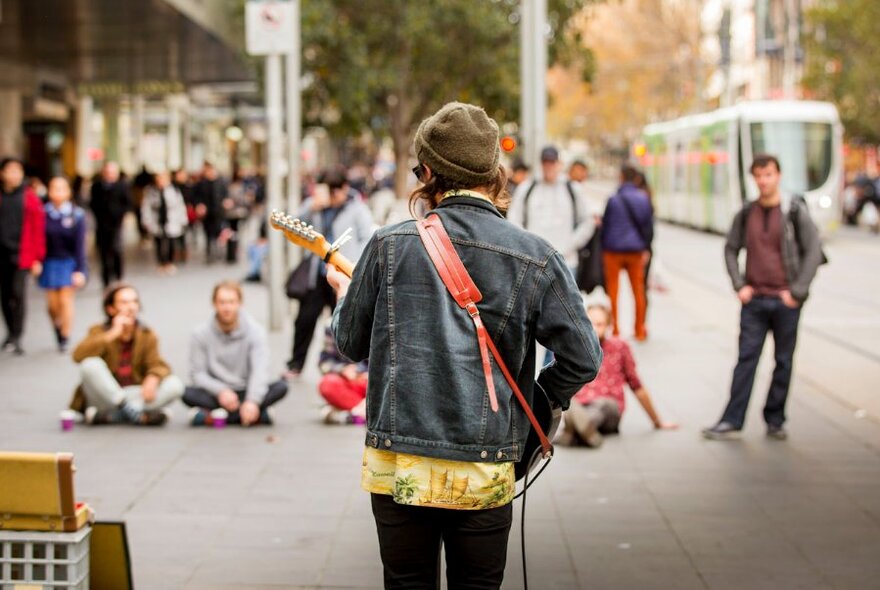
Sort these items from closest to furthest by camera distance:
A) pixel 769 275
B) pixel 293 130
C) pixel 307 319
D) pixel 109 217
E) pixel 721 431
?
pixel 769 275, pixel 721 431, pixel 307 319, pixel 293 130, pixel 109 217

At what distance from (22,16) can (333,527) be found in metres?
16.3

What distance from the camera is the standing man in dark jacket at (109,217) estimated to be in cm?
1892

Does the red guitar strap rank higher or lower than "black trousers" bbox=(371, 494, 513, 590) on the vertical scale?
higher

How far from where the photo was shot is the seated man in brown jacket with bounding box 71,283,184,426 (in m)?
8.81

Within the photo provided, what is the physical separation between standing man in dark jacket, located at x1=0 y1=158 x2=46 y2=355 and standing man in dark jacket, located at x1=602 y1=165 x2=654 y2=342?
16.9ft

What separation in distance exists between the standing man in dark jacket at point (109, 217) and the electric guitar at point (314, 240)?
1535 cm

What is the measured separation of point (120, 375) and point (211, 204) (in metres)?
15.6

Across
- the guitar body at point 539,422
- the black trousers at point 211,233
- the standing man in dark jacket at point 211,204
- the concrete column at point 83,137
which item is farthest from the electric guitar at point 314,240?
the concrete column at point 83,137

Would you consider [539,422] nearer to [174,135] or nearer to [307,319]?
[307,319]

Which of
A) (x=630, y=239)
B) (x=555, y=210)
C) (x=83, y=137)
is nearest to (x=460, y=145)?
(x=555, y=210)

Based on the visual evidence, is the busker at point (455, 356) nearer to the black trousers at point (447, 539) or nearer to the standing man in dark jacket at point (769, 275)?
the black trousers at point (447, 539)

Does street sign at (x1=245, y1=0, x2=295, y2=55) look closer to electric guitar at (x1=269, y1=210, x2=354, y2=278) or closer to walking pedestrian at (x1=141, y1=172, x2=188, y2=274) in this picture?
walking pedestrian at (x1=141, y1=172, x2=188, y2=274)

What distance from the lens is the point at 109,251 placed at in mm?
18875

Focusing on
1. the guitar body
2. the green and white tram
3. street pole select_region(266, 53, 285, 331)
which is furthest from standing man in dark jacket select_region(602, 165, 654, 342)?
the green and white tram
